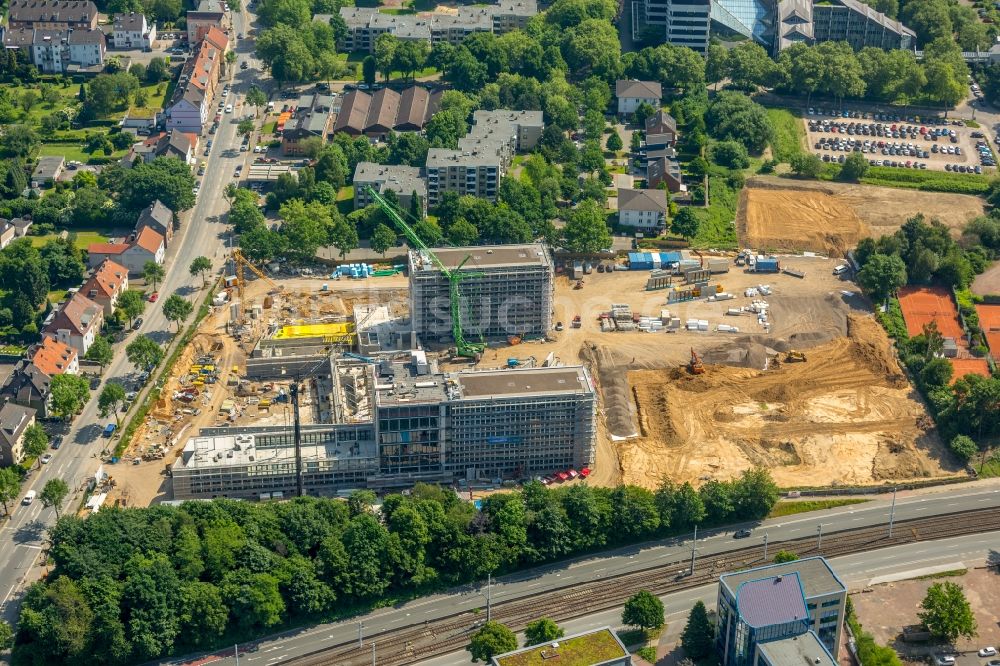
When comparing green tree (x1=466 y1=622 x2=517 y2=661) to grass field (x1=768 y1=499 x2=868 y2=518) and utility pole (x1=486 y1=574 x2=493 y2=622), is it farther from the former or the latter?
grass field (x1=768 y1=499 x2=868 y2=518)

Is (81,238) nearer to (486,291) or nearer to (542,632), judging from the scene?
(486,291)

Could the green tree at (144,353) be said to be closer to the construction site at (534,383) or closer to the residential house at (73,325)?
the construction site at (534,383)

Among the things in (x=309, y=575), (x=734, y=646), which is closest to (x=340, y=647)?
(x=309, y=575)

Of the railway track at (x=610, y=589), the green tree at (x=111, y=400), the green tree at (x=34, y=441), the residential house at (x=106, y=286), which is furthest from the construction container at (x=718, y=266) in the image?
the green tree at (x=34, y=441)

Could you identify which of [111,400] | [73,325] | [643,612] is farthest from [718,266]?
[73,325]

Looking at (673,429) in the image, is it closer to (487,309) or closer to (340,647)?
(487,309)

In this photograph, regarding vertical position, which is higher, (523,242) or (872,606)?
(523,242)

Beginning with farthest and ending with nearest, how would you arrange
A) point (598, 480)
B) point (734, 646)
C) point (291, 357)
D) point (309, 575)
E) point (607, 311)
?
point (607, 311), point (291, 357), point (598, 480), point (309, 575), point (734, 646)
